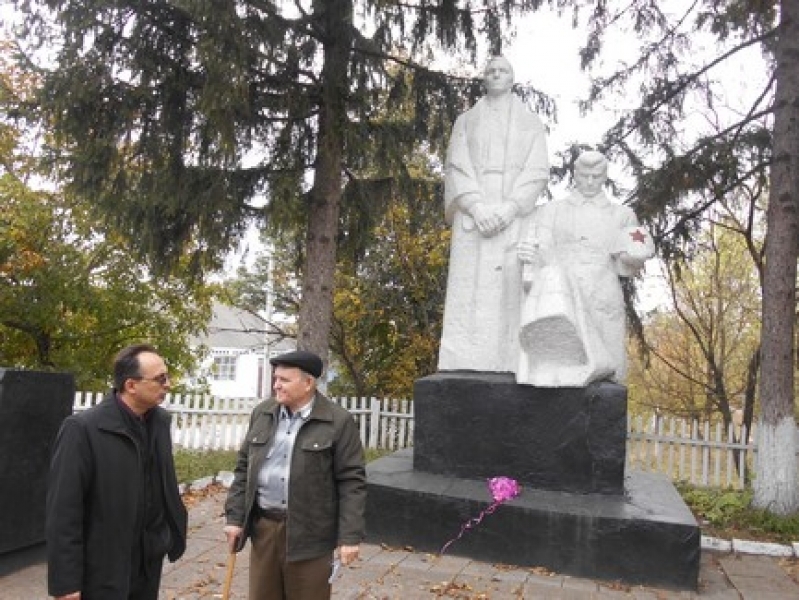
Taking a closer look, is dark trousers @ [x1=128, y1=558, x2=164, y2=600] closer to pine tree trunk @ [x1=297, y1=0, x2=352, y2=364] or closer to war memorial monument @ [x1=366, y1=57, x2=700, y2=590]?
war memorial monument @ [x1=366, y1=57, x2=700, y2=590]

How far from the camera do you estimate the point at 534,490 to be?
5.04 m

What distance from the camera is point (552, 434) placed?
506 centimetres

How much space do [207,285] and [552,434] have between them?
10.6 metres

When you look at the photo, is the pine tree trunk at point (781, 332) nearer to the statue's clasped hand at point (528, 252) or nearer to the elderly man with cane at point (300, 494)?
the statue's clasped hand at point (528, 252)

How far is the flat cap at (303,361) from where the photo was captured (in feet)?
9.20

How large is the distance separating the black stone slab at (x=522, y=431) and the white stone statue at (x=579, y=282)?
176mm

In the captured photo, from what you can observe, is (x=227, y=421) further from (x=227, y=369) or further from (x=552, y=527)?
(x=227, y=369)

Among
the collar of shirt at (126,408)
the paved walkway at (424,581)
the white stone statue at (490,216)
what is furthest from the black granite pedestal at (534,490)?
the collar of shirt at (126,408)

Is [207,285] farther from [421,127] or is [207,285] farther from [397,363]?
[421,127]

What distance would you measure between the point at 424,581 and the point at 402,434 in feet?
22.6

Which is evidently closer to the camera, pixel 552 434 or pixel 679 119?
pixel 552 434

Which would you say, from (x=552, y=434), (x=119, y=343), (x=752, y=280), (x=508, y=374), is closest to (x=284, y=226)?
(x=508, y=374)

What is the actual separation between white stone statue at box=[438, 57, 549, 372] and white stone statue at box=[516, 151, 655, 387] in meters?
0.28

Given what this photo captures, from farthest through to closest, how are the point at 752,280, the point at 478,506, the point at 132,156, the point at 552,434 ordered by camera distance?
the point at 752,280 → the point at 132,156 → the point at 552,434 → the point at 478,506
